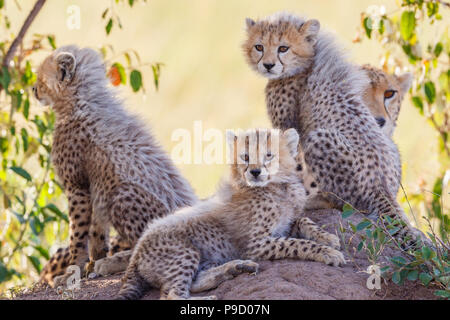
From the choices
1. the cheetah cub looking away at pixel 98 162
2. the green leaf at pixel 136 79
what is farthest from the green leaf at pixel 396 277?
the green leaf at pixel 136 79

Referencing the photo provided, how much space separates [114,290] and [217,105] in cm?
1208

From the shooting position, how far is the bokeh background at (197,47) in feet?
46.3

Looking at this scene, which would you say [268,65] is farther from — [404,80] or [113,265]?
[113,265]

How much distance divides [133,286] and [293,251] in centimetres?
78

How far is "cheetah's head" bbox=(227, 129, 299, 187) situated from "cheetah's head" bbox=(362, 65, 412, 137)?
4.29 ft

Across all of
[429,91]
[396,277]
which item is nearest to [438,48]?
[429,91]

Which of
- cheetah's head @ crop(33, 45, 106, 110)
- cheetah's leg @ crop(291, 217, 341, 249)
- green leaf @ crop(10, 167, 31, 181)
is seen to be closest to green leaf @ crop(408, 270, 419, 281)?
cheetah's leg @ crop(291, 217, 341, 249)

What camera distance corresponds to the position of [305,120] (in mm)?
4914

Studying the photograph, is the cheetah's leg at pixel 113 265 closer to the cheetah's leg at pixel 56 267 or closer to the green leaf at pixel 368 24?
the cheetah's leg at pixel 56 267

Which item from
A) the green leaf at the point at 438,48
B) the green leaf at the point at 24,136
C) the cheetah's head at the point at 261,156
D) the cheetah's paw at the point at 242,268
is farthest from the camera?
the green leaf at the point at 438,48

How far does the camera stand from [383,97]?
5.36m

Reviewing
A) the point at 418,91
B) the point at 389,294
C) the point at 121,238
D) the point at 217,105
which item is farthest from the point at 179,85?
the point at 389,294

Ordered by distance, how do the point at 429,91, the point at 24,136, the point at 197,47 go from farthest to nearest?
the point at 197,47 → the point at 429,91 → the point at 24,136

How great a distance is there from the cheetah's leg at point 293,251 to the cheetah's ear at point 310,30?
5.38ft
